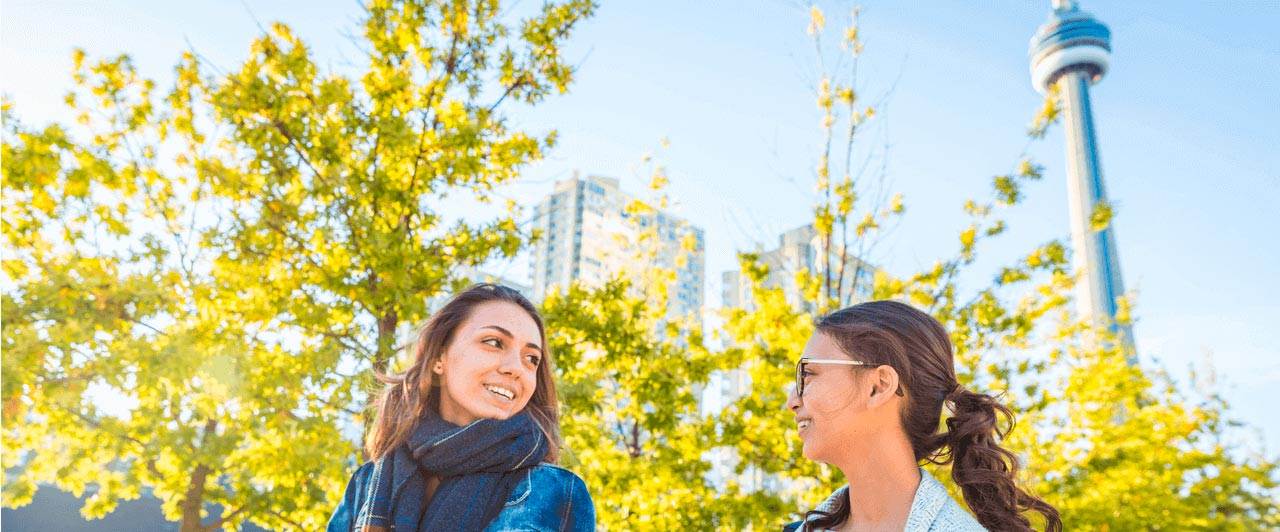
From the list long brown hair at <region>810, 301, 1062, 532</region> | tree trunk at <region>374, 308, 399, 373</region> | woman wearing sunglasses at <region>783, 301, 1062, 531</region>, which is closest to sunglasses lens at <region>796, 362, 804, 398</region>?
woman wearing sunglasses at <region>783, 301, 1062, 531</region>

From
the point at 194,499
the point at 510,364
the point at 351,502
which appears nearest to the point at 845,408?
the point at 510,364

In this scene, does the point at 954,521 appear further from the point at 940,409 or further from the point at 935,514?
the point at 940,409

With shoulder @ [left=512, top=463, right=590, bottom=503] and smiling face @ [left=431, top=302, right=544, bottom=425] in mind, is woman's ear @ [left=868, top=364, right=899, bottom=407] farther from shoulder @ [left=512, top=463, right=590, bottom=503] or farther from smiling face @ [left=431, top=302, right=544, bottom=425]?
smiling face @ [left=431, top=302, right=544, bottom=425]

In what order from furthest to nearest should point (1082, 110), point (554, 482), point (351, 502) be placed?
point (1082, 110) < point (351, 502) < point (554, 482)

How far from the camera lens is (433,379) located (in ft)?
9.62

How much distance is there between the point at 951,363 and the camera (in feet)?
7.53

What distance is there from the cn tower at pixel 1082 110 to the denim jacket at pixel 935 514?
7213 cm

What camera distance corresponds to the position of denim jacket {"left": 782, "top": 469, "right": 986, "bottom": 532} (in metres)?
2.04

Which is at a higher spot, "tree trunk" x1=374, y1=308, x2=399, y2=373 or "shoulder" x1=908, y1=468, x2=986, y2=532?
"tree trunk" x1=374, y1=308, x2=399, y2=373

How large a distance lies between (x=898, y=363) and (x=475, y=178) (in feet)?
A: 19.7

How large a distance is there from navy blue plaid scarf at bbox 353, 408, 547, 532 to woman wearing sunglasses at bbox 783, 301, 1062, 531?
87 cm

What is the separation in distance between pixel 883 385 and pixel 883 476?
24cm

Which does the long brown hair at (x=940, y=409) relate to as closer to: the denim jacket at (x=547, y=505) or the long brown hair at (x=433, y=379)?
the denim jacket at (x=547, y=505)

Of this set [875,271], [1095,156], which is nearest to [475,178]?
[875,271]
